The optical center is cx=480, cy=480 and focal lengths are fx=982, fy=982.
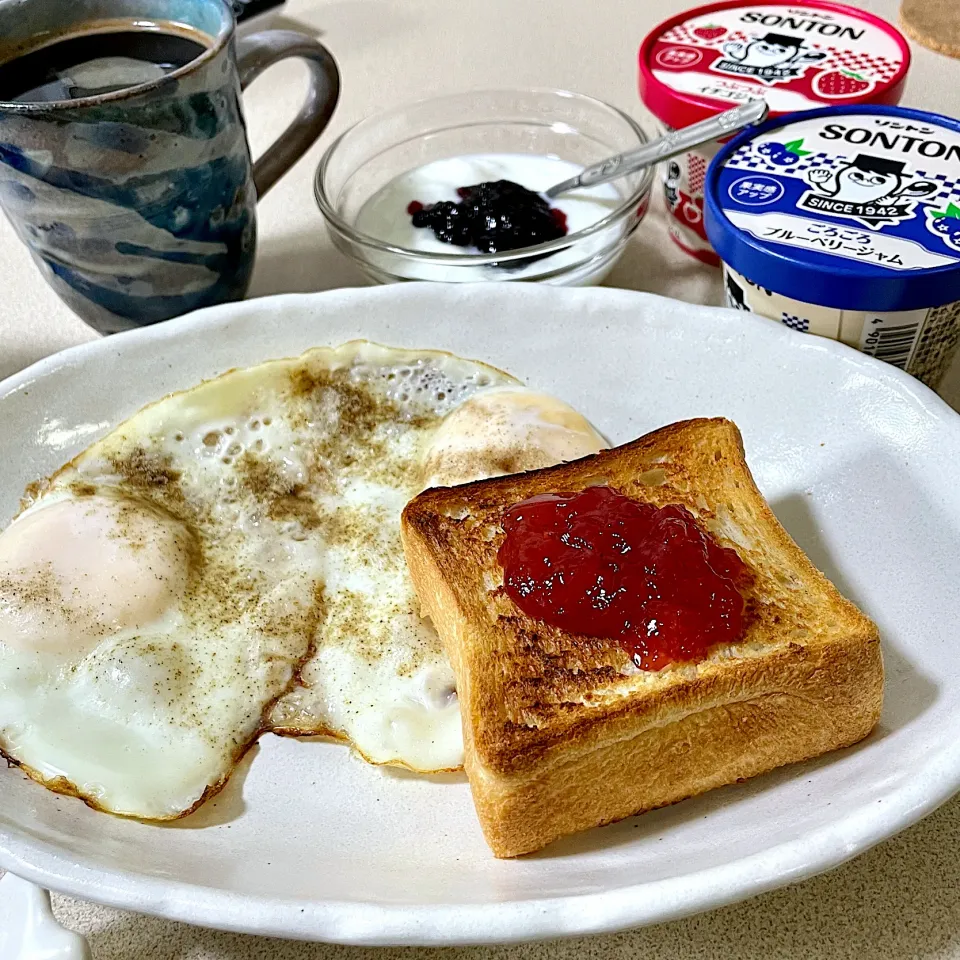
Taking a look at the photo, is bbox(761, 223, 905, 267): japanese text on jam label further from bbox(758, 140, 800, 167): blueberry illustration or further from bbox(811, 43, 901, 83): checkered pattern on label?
bbox(811, 43, 901, 83): checkered pattern on label

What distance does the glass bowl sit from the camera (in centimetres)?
206

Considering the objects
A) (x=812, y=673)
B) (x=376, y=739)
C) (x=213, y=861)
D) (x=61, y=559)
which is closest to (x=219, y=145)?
(x=61, y=559)

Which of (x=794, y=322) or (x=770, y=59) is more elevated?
(x=770, y=59)

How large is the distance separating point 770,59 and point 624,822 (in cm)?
172

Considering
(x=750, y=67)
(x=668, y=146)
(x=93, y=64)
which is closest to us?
(x=93, y=64)

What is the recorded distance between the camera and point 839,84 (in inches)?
81.7

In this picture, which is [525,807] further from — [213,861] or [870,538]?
[870,538]

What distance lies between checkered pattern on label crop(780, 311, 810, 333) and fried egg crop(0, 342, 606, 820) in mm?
413

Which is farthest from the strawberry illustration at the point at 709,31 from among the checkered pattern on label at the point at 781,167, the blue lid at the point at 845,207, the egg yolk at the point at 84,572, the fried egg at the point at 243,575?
the egg yolk at the point at 84,572

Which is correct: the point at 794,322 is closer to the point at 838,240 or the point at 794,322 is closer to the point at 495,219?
the point at 838,240

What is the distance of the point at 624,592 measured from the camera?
1289 millimetres

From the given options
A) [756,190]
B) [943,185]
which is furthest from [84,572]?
[943,185]

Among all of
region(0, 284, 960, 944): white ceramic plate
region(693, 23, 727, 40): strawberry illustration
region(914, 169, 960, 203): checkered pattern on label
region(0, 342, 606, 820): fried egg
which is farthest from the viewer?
region(693, 23, 727, 40): strawberry illustration

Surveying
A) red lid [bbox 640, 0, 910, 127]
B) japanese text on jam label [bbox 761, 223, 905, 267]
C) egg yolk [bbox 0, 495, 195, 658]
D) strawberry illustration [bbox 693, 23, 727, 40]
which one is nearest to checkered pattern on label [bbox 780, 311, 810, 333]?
japanese text on jam label [bbox 761, 223, 905, 267]
